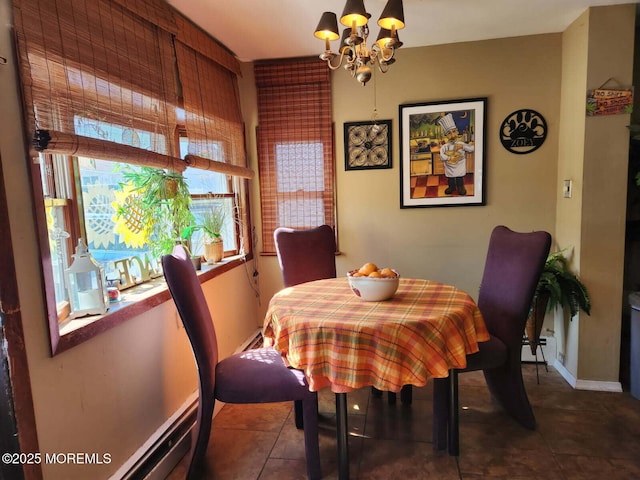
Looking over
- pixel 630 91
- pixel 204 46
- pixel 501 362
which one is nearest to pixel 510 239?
pixel 501 362

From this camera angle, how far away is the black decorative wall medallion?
9.43 ft

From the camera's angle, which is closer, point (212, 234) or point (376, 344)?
point (376, 344)

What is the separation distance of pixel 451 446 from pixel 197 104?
2.39 m

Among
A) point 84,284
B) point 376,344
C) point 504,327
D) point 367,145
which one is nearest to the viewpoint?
point 376,344

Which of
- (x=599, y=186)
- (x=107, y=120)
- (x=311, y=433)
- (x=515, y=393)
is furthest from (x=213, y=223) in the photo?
(x=599, y=186)

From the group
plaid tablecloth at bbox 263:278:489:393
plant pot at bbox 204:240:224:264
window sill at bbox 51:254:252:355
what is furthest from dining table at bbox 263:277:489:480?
plant pot at bbox 204:240:224:264

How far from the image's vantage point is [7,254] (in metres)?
1.25

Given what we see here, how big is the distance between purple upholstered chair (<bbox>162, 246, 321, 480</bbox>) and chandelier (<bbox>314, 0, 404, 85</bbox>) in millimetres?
1156

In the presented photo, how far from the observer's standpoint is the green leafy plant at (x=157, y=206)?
2.00 metres

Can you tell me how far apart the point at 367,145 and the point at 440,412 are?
1.99 m

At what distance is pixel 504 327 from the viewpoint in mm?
2047

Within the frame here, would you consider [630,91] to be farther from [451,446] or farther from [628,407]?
[451,446]

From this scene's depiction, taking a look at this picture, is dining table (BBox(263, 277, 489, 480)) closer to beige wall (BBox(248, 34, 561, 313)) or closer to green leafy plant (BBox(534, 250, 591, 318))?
green leafy plant (BBox(534, 250, 591, 318))

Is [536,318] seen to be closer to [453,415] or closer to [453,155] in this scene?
[453,415]
